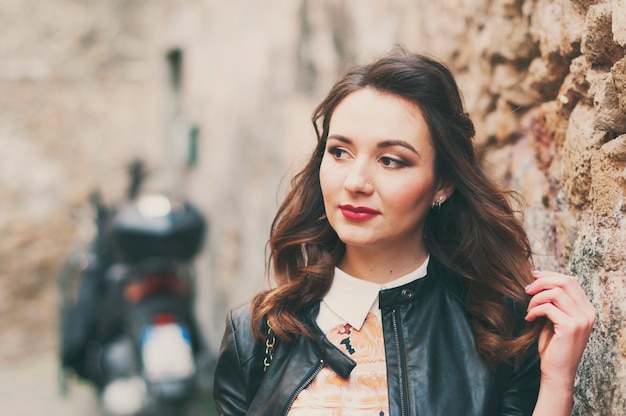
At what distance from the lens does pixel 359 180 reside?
1.70 m

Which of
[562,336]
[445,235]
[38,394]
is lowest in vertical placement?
[38,394]

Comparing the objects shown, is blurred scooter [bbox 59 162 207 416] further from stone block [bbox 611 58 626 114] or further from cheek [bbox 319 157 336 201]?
stone block [bbox 611 58 626 114]

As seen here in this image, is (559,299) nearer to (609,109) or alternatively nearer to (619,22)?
(609,109)

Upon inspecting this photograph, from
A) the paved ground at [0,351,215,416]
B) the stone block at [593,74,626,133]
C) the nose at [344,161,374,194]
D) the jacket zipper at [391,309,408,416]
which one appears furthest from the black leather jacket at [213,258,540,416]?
the paved ground at [0,351,215,416]

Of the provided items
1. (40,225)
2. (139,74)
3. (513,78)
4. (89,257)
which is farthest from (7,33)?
(513,78)

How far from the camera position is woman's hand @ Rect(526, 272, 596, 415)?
1526 mm

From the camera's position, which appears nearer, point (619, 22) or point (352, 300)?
point (619, 22)

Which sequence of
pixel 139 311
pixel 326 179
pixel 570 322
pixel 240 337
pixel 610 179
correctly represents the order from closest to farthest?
pixel 570 322 < pixel 610 179 < pixel 326 179 < pixel 240 337 < pixel 139 311

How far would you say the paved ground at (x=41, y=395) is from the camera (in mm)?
5802

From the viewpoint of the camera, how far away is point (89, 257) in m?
5.25

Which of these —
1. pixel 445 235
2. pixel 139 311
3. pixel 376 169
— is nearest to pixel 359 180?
pixel 376 169

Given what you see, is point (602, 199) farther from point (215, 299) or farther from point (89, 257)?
point (215, 299)

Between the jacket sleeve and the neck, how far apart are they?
319 mm

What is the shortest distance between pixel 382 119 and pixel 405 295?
0.38 m
